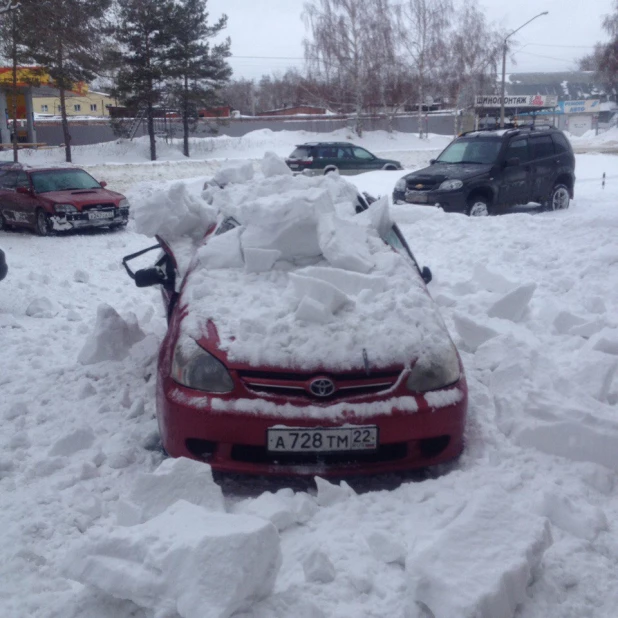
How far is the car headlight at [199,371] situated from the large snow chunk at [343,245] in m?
1.11

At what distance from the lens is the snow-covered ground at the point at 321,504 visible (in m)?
2.54

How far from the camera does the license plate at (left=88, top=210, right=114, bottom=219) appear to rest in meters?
14.0

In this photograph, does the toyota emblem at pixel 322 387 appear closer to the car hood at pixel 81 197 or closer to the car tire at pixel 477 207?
the car tire at pixel 477 207

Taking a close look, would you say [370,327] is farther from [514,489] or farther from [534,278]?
[534,278]

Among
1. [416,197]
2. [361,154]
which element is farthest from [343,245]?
[361,154]

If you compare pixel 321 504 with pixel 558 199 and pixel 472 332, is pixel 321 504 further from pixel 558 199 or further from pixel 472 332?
pixel 558 199

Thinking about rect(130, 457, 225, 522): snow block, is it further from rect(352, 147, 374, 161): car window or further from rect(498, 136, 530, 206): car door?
rect(352, 147, 374, 161): car window

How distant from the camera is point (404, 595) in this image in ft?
8.70

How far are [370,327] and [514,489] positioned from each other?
1047 millimetres

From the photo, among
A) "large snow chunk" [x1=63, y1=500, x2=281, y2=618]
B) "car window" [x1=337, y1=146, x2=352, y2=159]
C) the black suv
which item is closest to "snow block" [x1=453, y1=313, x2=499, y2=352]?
"large snow chunk" [x1=63, y1=500, x2=281, y2=618]

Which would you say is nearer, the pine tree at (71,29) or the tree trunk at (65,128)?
the pine tree at (71,29)

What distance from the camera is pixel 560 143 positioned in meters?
15.1

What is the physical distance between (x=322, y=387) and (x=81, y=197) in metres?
12.0

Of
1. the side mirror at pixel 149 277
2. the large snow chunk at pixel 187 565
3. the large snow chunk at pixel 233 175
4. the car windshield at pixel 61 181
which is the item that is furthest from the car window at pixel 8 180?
the large snow chunk at pixel 187 565
